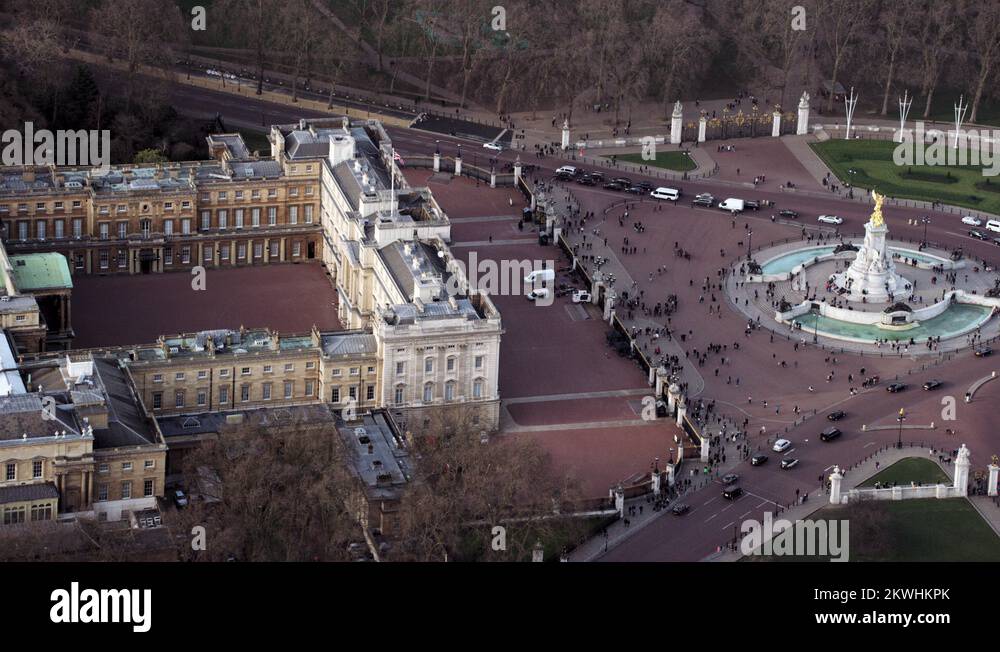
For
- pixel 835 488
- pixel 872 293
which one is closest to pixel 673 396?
pixel 835 488

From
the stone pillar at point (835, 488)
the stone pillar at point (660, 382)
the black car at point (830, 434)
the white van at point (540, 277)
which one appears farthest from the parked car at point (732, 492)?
the white van at point (540, 277)

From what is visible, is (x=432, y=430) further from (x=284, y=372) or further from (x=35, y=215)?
(x=35, y=215)

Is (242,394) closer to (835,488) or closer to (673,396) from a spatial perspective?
(673,396)

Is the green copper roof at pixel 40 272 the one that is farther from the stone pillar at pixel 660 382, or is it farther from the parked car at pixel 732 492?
the parked car at pixel 732 492

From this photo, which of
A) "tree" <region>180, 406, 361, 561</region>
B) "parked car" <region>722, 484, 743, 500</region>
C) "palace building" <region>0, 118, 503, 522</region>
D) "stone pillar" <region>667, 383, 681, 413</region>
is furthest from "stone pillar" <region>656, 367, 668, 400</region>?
"tree" <region>180, 406, 361, 561</region>

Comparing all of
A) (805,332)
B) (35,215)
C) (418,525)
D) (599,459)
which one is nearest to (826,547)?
(599,459)

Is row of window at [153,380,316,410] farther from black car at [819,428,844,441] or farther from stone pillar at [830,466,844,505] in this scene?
stone pillar at [830,466,844,505]
